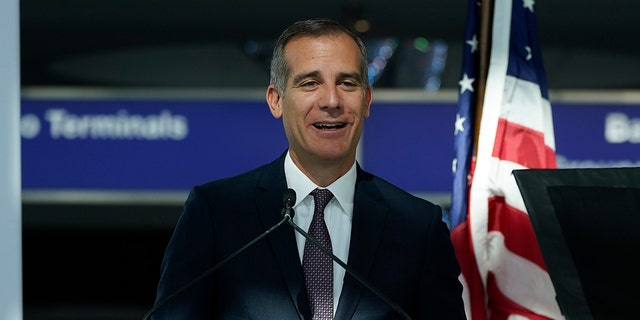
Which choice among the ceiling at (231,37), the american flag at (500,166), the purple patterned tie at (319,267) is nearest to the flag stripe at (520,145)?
the american flag at (500,166)

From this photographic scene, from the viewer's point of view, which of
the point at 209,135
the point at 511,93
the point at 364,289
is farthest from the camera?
the point at 209,135

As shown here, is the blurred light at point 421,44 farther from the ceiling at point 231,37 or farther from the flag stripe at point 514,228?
the flag stripe at point 514,228

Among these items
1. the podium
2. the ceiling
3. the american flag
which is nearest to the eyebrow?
the podium

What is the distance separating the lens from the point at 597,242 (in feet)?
4.99

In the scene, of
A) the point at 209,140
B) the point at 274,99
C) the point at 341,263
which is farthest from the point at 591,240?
the point at 209,140

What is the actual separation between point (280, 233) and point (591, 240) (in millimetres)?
565

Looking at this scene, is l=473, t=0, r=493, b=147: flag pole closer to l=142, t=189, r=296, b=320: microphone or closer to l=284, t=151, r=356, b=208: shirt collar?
l=284, t=151, r=356, b=208: shirt collar

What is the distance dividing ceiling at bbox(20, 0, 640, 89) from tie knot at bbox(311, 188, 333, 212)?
381 cm

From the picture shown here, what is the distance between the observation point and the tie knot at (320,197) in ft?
6.23

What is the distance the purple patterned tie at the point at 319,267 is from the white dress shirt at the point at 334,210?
12 millimetres

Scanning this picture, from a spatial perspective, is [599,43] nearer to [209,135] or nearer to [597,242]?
[209,135]

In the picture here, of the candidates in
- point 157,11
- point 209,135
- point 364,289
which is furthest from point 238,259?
point 157,11

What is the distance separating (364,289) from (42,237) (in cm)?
434

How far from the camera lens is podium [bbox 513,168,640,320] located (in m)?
1.51
